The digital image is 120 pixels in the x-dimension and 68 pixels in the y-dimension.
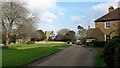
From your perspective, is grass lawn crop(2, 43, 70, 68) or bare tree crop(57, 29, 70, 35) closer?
grass lawn crop(2, 43, 70, 68)

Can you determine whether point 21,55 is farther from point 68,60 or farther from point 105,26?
point 105,26

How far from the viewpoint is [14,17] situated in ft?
151

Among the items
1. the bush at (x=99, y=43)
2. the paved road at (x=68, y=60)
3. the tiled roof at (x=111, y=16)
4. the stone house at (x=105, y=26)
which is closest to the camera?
the paved road at (x=68, y=60)

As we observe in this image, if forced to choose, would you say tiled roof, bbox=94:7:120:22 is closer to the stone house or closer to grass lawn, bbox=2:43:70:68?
the stone house

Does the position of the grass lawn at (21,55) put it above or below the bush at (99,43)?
below

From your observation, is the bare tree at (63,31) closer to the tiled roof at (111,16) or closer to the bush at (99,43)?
the tiled roof at (111,16)

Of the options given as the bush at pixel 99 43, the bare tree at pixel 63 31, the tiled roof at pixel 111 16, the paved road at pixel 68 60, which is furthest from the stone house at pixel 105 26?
the bare tree at pixel 63 31

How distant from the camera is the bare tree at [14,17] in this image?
45.0 meters

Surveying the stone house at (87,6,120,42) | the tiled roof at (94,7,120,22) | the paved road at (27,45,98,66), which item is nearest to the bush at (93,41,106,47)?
the stone house at (87,6,120,42)

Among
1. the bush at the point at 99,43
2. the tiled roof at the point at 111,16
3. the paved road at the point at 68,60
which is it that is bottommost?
the paved road at the point at 68,60

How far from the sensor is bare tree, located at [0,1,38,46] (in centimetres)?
4500

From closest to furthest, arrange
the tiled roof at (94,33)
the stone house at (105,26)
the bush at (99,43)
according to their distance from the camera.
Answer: the bush at (99,43), the stone house at (105,26), the tiled roof at (94,33)

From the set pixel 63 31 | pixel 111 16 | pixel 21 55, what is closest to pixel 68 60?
pixel 21 55

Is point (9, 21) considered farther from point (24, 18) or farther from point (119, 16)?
point (119, 16)
